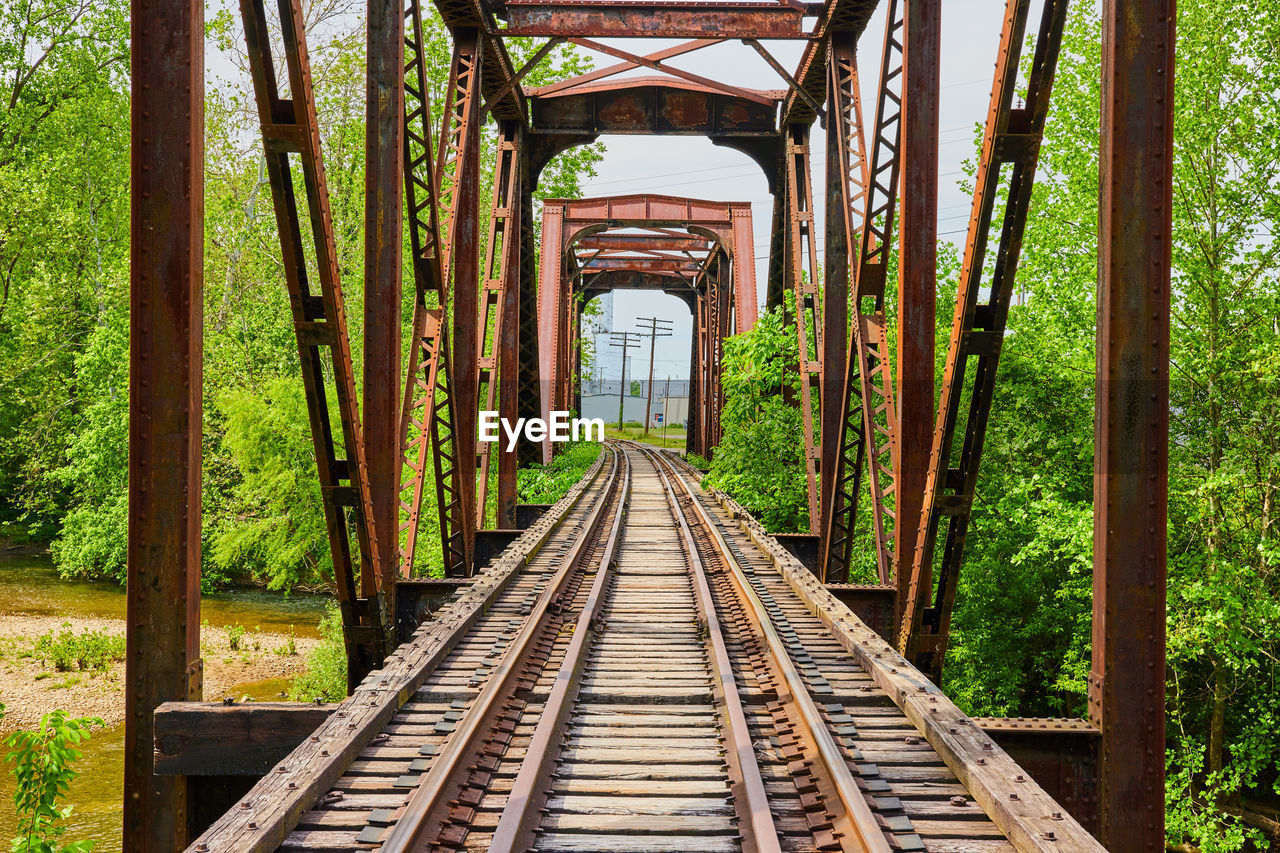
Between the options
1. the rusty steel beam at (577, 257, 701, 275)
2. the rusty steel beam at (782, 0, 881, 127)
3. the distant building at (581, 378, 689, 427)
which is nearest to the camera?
the rusty steel beam at (782, 0, 881, 127)

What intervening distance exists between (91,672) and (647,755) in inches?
663

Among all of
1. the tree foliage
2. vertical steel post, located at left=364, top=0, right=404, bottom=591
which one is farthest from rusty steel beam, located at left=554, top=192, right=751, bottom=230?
vertical steel post, located at left=364, top=0, right=404, bottom=591

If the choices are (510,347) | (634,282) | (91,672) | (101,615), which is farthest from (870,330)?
(634,282)

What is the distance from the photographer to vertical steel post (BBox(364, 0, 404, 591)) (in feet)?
20.6

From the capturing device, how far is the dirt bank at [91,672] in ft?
51.3

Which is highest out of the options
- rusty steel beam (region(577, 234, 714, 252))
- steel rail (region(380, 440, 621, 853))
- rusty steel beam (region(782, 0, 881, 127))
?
rusty steel beam (region(577, 234, 714, 252))

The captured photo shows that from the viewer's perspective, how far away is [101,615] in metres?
20.8

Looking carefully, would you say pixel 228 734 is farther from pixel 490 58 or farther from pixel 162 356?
pixel 490 58

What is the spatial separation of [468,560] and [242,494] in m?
10.5

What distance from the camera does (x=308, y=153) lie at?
4805 mm

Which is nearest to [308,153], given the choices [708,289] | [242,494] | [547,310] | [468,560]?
[468,560]

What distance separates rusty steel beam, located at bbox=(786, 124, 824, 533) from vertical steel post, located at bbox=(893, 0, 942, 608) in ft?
12.3

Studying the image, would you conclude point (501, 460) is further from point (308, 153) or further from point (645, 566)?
point (308, 153)

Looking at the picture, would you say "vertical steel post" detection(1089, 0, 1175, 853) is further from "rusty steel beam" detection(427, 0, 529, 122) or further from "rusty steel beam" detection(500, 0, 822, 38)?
"rusty steel beam" detection(427, 0, 529, 122)
